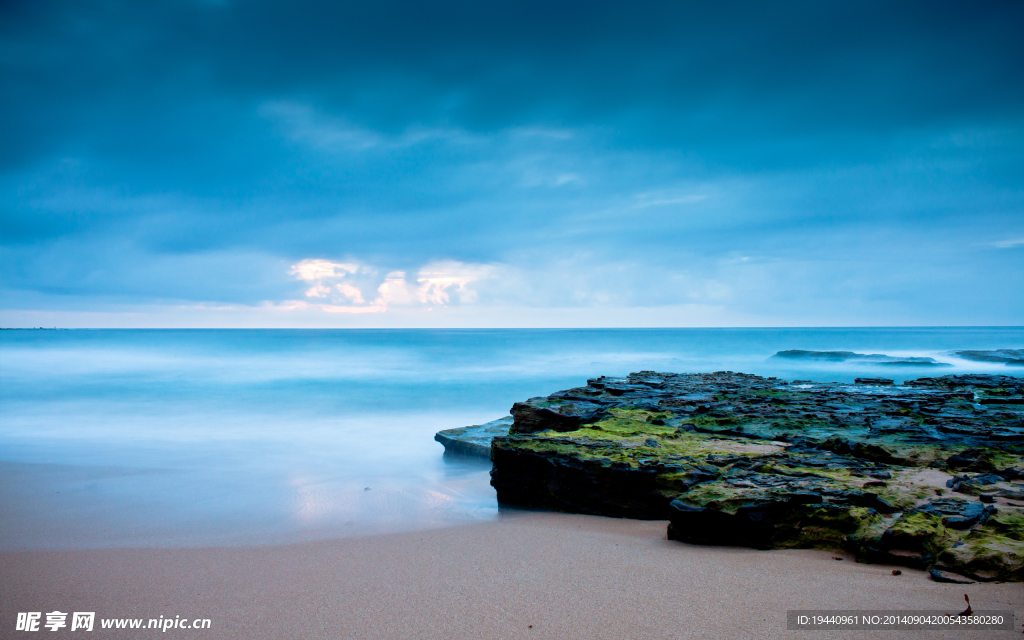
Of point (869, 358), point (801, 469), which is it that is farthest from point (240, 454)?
point (869, 358)

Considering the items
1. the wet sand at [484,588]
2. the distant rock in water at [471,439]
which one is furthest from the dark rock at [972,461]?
the distant rock in water at [471,439]

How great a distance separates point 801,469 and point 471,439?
6234 millimetres

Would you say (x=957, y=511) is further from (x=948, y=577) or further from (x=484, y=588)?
(x=484, y=588)

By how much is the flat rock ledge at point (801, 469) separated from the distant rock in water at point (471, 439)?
71.7 inches

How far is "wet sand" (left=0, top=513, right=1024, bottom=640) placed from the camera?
2959 millimetres

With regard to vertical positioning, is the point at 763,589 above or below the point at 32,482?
above

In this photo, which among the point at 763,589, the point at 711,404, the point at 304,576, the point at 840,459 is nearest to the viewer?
the point at 763,589

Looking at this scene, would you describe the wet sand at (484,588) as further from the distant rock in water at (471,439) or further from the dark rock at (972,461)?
the distant rock in water at (471,439)

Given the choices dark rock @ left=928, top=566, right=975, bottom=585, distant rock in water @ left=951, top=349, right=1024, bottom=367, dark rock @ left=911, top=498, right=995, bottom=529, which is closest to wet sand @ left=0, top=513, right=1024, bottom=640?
dark rock @ left=928, top=566, right=975, bottom=585

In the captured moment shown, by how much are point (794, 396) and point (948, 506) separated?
16.2ft

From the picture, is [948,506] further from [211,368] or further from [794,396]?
[211,368]

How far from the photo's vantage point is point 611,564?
12.6ft

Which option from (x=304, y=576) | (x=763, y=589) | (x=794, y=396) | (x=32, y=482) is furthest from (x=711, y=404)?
(x=32, y=482)

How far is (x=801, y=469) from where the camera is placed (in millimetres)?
4730
